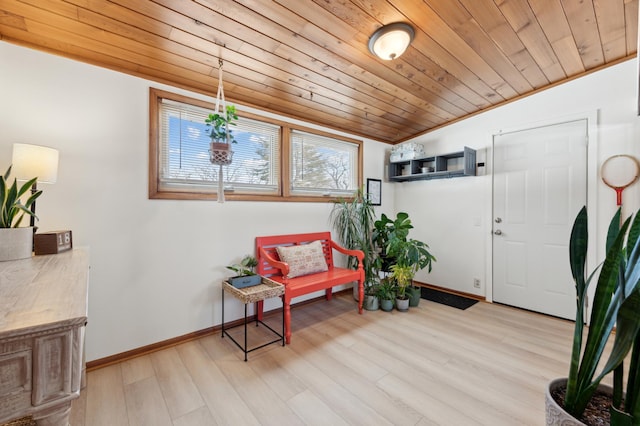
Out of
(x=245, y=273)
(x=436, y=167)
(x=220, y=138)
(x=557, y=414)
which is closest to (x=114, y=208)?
(x=220, y=138)

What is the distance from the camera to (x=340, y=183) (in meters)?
3.69

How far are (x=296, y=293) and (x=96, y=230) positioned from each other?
160cm

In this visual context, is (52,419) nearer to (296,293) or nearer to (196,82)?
(296,293)

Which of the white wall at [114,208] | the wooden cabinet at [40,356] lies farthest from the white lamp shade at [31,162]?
the wooden cabinet at [40,356]

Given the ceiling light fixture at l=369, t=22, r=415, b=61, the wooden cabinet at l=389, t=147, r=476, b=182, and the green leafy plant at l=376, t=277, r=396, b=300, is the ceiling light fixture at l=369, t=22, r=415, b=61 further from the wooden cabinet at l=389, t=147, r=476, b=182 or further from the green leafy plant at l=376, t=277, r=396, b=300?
the green leafy plant at l=376, t=277, r=396, b=300

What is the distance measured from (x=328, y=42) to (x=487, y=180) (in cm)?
260

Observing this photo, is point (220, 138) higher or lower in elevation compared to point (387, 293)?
higher

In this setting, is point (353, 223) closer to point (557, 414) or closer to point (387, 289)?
point (387, 289)

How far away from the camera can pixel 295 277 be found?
2695mm

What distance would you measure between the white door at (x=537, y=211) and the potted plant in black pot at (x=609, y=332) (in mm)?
2228

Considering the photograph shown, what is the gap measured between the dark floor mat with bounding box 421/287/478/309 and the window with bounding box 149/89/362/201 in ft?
5.72

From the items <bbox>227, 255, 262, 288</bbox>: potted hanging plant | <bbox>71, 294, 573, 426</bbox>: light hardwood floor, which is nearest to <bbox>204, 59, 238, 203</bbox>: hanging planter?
<bbox>227, 255, 262, 288</bbox>: potted hanging plant

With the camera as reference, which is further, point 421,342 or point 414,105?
point 414,105

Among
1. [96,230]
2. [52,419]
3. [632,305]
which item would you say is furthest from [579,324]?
[96,230]
